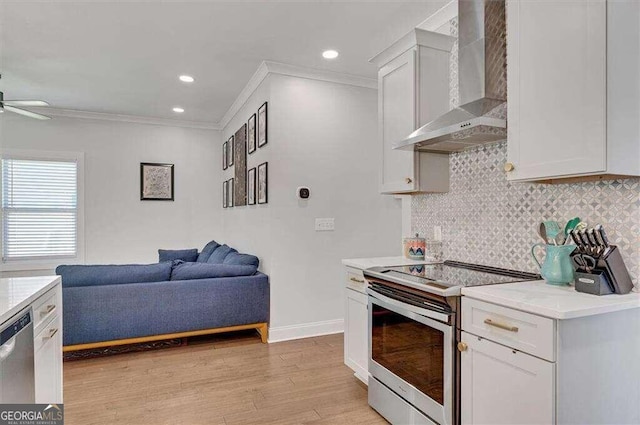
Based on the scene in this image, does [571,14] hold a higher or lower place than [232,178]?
higher

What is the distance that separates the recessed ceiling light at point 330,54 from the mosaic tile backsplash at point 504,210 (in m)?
1.49

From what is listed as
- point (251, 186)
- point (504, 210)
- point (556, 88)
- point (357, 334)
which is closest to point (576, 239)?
point (504, 210)

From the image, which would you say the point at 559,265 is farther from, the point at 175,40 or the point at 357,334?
the point at 175,40

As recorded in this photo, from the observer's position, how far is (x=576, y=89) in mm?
1558

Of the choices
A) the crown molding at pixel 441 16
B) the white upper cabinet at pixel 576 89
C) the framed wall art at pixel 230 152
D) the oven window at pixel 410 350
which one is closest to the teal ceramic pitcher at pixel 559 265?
the white upper cabinet at pixel 576 89

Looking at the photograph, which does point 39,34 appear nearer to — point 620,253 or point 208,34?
point 208,34

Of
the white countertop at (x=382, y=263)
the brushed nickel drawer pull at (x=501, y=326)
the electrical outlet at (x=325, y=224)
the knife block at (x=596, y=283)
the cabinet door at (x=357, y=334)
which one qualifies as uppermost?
the electrical outlet at (x=325, y=224)

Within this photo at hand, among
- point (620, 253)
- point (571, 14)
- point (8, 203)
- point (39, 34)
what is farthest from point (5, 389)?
point (8, 203)

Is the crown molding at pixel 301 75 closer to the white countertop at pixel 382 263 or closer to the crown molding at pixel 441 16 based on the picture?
the crown molding at pixel 441 16

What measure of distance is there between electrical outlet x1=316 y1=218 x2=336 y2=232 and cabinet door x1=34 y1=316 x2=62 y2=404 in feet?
7.67

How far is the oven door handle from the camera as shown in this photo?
5.87ft

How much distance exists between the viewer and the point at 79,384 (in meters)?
2.78

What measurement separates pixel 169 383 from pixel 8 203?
4.10 meters

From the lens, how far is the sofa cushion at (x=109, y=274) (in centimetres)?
319
